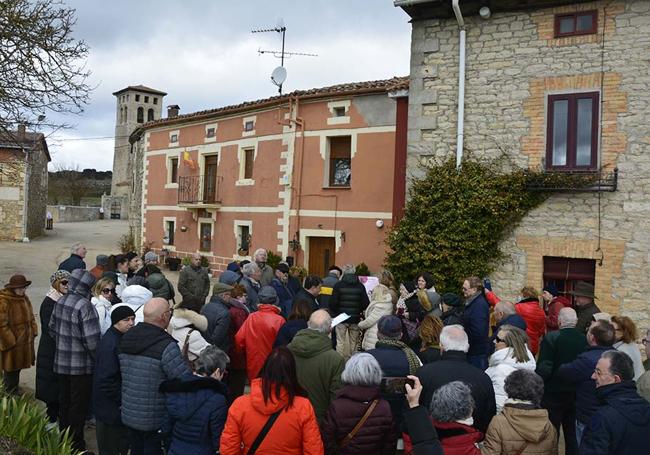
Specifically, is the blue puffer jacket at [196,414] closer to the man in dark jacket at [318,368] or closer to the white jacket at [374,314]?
the man in dark jacket at [318,368]

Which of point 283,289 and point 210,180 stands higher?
point 210,180

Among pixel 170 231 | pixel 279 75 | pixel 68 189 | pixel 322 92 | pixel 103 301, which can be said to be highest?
pixel 279 75

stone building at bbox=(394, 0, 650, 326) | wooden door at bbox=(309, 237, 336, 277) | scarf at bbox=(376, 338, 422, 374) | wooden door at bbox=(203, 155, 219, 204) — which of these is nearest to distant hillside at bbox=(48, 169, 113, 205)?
wooden door at bbox=(203, 155, 219, 204)

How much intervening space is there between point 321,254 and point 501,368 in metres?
11.8

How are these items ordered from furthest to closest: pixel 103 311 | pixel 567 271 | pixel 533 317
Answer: pixel 567 271 → pixel 533 317 → pixel 103 311

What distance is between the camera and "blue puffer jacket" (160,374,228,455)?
3498 millimetres

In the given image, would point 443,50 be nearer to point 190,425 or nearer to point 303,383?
point 303,383

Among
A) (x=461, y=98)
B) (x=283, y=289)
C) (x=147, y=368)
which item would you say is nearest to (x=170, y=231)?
(x=461, y=98)

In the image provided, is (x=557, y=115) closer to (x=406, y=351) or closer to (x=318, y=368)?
(x=406, y=351)

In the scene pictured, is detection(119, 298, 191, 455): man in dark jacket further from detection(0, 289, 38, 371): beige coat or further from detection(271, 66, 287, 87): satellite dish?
detection(271, 66, 287, 87): satellite dish

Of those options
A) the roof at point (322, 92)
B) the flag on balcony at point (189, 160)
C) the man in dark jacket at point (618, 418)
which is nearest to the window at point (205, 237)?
the flag on balcony at point (189, 160)

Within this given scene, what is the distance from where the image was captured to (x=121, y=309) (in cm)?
446

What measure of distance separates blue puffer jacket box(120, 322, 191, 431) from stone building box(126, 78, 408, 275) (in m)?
7.97

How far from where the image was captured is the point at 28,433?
4.29 metres
